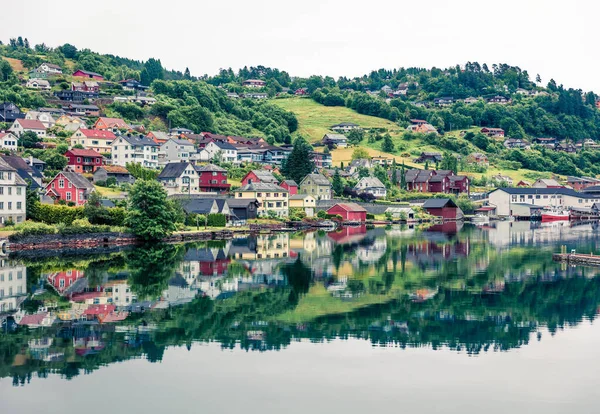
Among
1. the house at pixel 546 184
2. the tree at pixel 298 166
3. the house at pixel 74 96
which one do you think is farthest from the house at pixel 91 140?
the house at pixel 546 184

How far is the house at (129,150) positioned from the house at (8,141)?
10.7 m

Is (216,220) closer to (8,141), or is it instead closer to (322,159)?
(8,141)

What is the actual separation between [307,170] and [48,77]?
60503mm

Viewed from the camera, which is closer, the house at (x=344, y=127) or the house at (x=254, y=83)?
the house at (x=344, y=127)

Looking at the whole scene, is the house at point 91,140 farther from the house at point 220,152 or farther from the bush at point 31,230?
the bush at point 31,230

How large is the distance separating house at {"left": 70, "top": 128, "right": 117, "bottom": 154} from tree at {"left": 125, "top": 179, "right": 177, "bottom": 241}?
3833 centimetres

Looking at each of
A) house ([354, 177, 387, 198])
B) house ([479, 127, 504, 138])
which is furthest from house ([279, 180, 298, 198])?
house ([479, 127, 504, 138])

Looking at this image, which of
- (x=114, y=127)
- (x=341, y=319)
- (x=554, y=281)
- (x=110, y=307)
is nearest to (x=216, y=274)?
(x=110, y=307)

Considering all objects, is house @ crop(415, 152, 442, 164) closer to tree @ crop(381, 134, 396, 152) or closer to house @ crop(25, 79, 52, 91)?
tree @ crop(381, 134, 396, 152)

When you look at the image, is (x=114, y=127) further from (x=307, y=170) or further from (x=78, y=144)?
(x=307, y=170)

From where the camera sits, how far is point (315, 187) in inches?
3413

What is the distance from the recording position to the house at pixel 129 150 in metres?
84.6

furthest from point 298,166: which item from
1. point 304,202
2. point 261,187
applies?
point 261,187

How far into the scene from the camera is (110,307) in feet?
89.5
